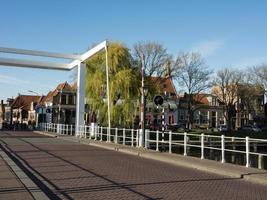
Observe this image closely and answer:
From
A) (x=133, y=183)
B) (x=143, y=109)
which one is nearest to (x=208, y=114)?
(x=143, y=109)

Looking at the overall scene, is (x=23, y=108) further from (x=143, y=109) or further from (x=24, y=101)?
(x=143, y=109)

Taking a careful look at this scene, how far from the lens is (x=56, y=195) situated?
952 cm

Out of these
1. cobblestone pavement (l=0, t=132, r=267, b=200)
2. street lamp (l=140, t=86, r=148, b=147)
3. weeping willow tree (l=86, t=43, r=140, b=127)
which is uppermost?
weeping willow tree (l=86, t=43, r=140, b=127)

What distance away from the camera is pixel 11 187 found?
10.4 metres

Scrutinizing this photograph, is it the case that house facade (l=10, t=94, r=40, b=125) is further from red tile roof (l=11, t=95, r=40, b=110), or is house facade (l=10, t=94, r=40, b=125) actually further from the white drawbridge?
the white drawbridge

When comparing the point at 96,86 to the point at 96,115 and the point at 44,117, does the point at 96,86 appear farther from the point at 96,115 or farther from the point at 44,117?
the point at 44,117

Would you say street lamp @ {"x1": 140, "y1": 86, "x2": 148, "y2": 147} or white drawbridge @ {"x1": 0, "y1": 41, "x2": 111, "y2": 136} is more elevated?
white drawbridge @ {"x1": 0, "y1": 41, "x2": 111, "y2": 136}

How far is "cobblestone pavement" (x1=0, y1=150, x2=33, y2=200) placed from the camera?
9.22 meters

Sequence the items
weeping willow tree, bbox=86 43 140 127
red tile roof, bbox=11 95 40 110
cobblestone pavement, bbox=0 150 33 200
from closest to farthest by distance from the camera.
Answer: cobblestone pavement, bbox=0 150 33 200 → weeping willow tree, bbox=86 43 140 127 → red tile roof, bbox=11 95 40 110

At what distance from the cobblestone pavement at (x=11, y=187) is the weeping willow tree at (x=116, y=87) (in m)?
29.3

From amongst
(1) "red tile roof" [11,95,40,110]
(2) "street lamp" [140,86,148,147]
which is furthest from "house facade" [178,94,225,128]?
(2) "street lamp" [140,86,148,147]

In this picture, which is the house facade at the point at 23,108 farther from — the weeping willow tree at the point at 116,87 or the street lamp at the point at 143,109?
the street lamp at the point at 143,109

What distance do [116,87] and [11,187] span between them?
106 ft

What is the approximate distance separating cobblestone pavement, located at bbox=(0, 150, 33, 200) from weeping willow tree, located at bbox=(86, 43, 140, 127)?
29296 mm
